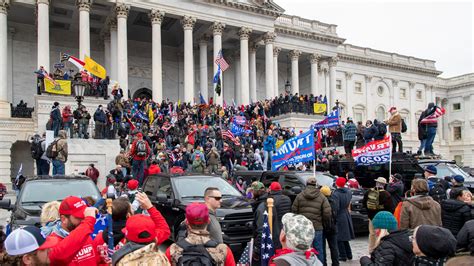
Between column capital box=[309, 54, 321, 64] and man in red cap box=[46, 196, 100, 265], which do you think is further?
column capital box=[309, 54, 321, 64]

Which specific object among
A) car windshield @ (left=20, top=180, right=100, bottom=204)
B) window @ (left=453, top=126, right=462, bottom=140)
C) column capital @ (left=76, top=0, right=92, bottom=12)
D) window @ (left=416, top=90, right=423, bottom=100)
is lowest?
car windshield @ (left=20, top=180, right=100, bottom=204)

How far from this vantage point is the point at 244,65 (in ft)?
114

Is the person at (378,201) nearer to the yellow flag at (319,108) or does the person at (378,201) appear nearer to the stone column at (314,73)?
the yellow flag at (319,108)

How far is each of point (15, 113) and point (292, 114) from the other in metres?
18.9

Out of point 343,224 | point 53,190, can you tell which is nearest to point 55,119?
point 53,190

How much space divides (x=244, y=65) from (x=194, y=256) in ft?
106

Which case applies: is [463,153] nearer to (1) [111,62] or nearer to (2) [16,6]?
(1) [111,62]

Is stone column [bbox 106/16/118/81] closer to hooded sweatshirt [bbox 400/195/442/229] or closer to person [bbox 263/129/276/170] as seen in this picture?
person [bbox 263/129/276/170]

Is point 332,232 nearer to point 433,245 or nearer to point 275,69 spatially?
point 433,245

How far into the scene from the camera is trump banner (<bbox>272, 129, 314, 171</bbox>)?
11328mm

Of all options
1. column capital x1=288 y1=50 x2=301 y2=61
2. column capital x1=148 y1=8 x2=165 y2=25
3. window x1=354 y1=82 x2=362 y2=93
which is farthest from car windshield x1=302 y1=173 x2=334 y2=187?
window x1=354 y1=82 x2=362 y2=93

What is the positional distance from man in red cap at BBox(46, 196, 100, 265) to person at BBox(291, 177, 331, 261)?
4.06 m

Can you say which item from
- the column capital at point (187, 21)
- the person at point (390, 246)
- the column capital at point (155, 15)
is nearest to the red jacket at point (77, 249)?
the person at point (390, 246)

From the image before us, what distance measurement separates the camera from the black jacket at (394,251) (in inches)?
149
